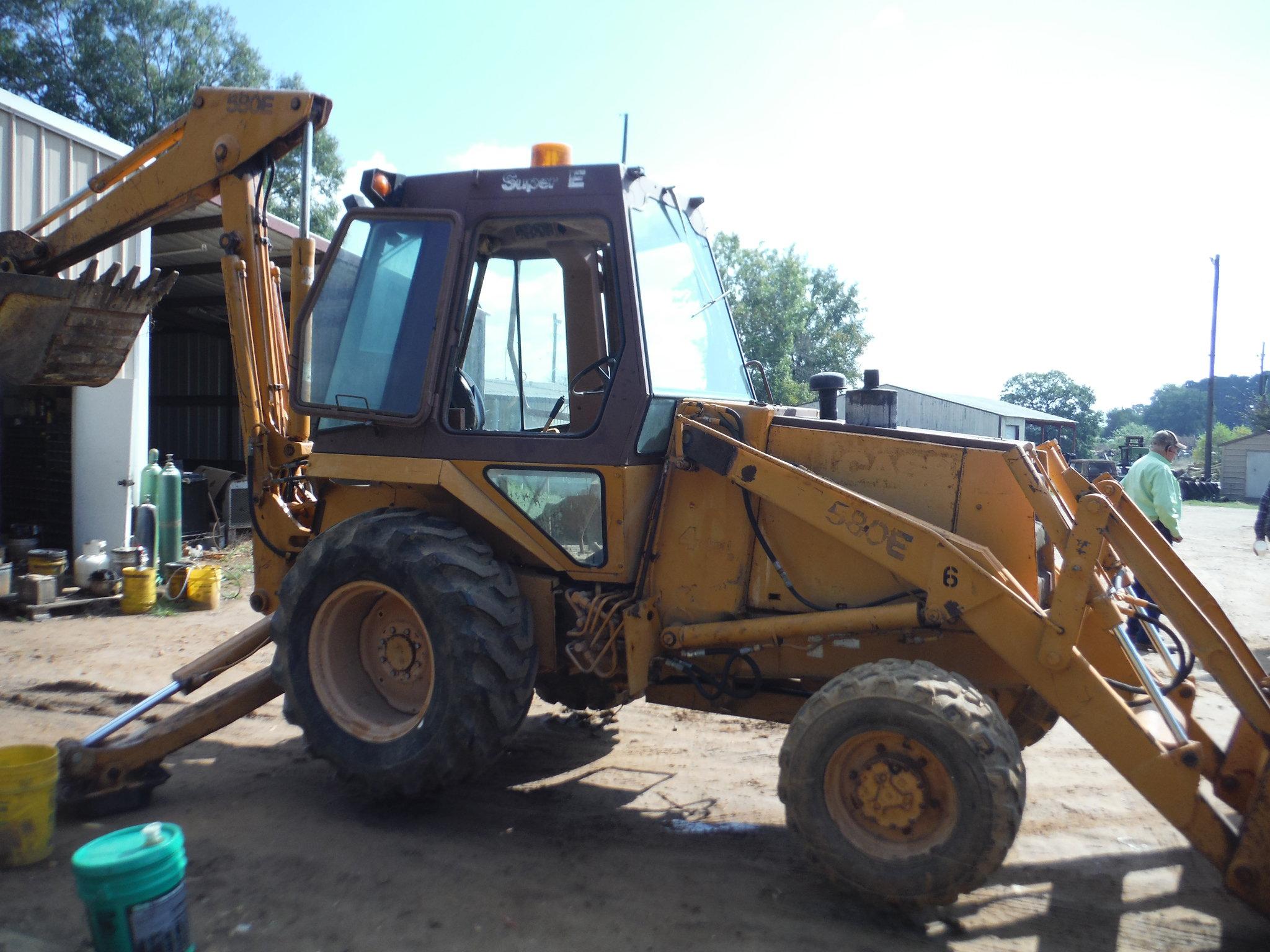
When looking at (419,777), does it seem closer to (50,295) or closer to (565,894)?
(565,894)

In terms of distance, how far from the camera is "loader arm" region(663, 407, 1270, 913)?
303 centimetres

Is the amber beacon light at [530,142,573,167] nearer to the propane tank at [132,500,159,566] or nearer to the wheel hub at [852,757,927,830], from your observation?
the wheel hub at [852,757,927,830]

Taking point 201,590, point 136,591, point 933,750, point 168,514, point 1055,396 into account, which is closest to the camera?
point 933,750

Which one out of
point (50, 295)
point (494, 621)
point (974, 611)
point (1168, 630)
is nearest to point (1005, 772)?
point (974, 611)

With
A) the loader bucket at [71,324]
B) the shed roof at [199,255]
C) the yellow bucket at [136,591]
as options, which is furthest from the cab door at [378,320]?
the yellow bucket at [136,591]

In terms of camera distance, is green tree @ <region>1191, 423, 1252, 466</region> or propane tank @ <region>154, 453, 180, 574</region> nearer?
propane tank @ <region>154, 453, 180, 574</region>

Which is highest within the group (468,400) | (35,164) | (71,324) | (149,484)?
(35,164)

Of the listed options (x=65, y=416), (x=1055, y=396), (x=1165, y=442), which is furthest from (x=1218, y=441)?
(x=65, y=416)

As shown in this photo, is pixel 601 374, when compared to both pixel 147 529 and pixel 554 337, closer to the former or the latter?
pixel 554 337

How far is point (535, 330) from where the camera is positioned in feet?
15.3

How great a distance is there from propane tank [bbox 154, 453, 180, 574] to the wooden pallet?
886mm

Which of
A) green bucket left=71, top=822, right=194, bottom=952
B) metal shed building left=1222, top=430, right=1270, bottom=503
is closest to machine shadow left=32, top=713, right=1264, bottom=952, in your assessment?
green bucket left=71, top=822, right=194, bottom=952

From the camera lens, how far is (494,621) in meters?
3.76

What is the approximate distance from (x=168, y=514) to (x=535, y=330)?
6884 millimetres
